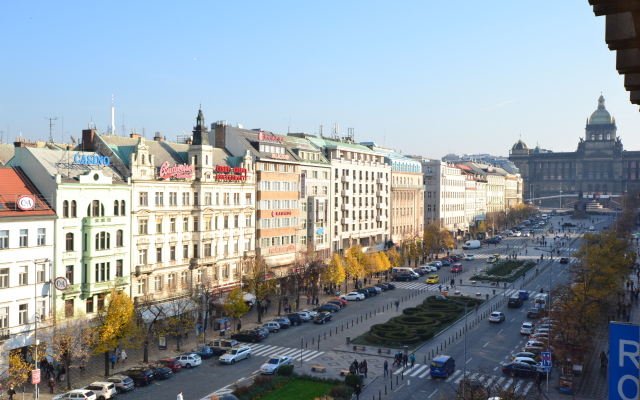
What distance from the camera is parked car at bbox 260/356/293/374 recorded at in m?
54.0

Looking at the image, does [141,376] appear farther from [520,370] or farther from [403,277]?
[403,277]

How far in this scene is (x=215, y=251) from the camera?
80812mm

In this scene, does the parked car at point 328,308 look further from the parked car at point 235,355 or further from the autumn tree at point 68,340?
the autumn tree at point 68,340

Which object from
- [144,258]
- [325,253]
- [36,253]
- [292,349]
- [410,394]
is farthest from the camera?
[325,253]

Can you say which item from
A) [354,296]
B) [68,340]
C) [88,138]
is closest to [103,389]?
[68,340]

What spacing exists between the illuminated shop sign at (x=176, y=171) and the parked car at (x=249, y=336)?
2085 cm

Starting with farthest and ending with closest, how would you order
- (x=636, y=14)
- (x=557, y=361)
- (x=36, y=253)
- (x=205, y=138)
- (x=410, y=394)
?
1. (x=205, y=138)
2. (x=36, y=253)
3. (x=557, y=361)
4. (x=410, y=394)
5. (x=636, y=14)

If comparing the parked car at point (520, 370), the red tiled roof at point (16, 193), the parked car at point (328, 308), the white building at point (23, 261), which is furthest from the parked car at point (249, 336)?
the parked car at point (520, 370)

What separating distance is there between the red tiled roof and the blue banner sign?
5329 centimetres

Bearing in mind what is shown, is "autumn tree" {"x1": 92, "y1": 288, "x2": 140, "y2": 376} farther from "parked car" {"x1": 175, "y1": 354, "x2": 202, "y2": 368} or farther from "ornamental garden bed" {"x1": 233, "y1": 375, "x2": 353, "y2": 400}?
"ornamental garden bed" {"x1": 233, "y1": 375, "x2": 353, "y2": 400}

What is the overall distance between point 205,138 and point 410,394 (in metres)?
45.1

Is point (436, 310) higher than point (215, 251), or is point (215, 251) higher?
point (215, 251)

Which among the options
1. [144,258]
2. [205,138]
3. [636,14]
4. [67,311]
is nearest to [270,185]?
[205,138]

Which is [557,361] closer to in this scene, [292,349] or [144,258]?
[292,349]
